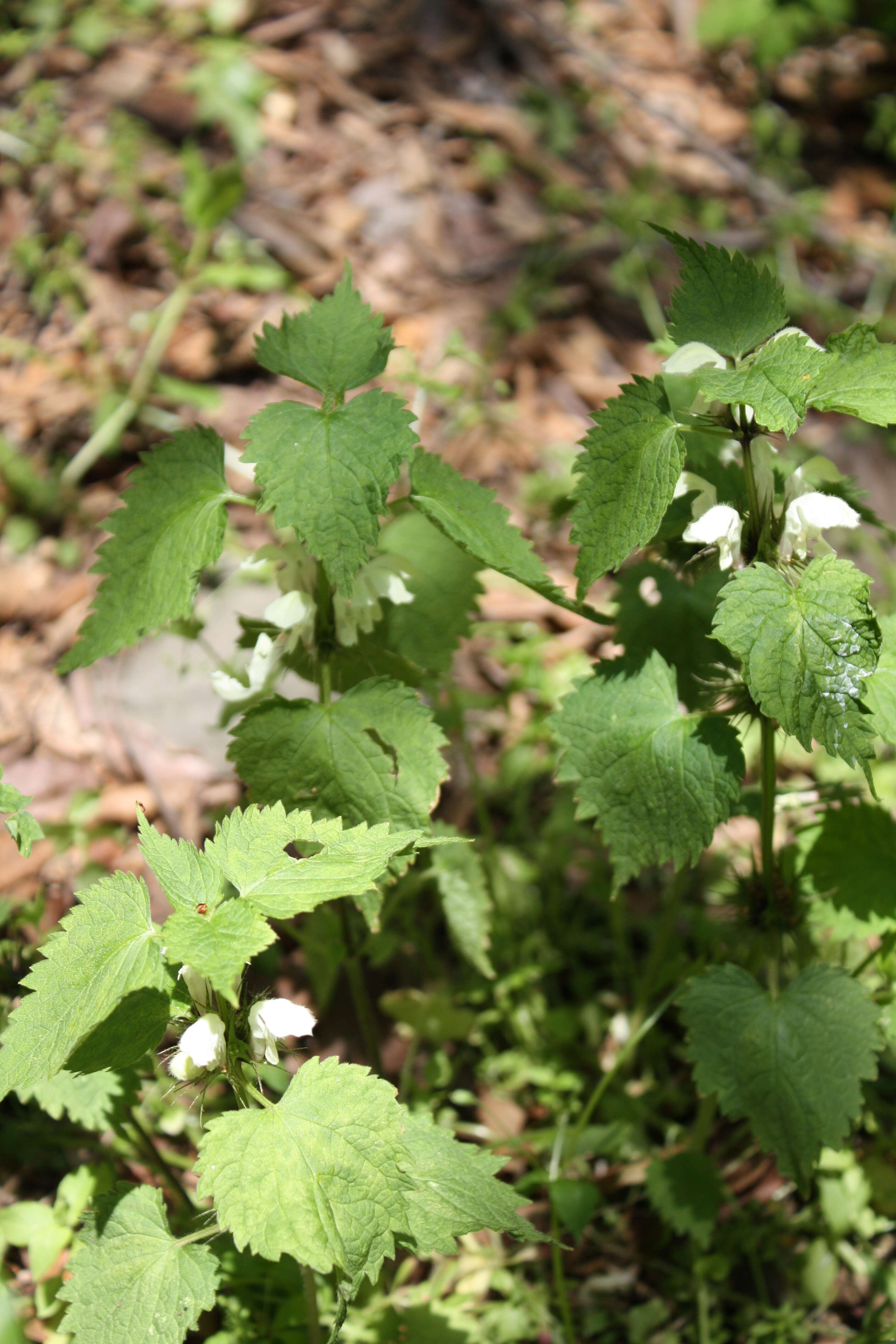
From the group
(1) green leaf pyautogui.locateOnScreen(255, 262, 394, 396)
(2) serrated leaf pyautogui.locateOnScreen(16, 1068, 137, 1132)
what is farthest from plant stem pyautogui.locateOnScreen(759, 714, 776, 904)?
(2) serrated leaf pyautogui.locateOnScreen(16, 1068, 137, 1132)

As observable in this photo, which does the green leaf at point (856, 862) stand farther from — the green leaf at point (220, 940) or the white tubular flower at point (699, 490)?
the green leaf at point (220, 940)

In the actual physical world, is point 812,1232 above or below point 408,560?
below

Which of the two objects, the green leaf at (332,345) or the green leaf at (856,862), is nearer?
the green leaf at (332,345)

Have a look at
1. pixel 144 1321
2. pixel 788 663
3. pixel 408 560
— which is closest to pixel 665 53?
pixel 408 560

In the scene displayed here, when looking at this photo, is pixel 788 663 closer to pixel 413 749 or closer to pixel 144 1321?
pixel 413 749

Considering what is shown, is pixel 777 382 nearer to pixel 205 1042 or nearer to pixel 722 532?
pixel 722 532

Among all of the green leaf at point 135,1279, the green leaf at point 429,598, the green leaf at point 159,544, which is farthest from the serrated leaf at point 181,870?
the green leaf at point 429,598

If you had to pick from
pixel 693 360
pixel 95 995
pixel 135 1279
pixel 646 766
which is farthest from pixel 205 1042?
pixel 693 360
